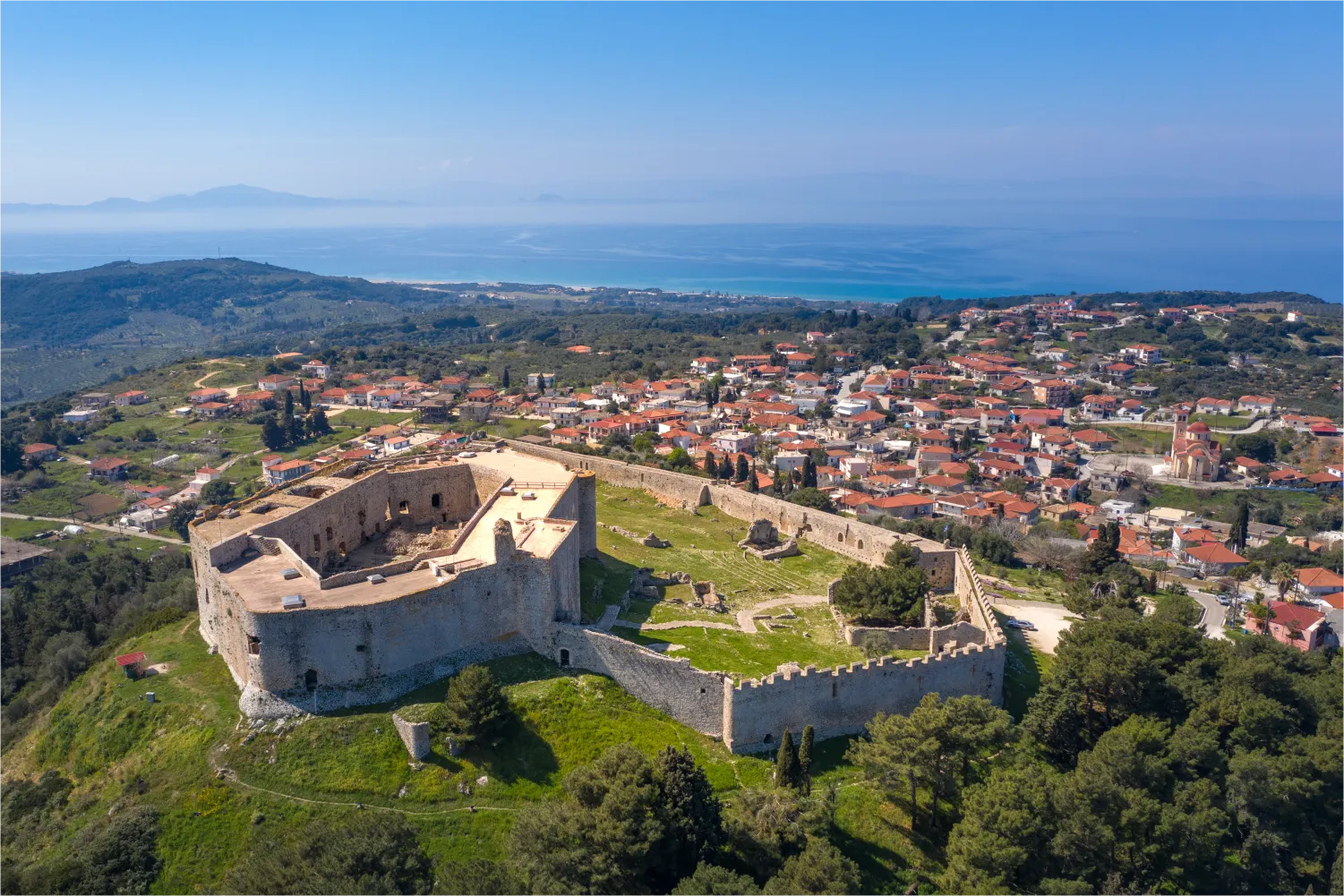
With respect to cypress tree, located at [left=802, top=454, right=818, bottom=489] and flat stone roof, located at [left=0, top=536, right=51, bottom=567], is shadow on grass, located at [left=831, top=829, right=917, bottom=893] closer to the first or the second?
cypress tree, located at [left=802, top=454, right=818, bottom=489]

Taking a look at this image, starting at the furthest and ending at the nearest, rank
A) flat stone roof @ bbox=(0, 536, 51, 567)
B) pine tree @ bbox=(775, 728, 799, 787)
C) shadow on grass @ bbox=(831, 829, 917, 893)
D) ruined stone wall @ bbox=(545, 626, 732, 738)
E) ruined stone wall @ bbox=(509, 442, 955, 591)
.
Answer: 1. flat stone roof @ bbox=(0, 536, 51, 567)
2. ruined stone wall @ bbox=(509, 442, 955, 591)
3. ruined stone wall @ bbox=(545, 626, 732, 738)
4. pine tree @ bbox=(775, 728, 799, 787)
5. shadow on grass @ bbox=(831, 829, 917, 893)

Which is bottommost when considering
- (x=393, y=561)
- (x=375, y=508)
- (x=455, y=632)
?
(x=455, y=632)

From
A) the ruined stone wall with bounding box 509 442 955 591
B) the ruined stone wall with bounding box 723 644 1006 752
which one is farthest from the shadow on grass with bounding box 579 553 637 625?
the ruined stone wall with bounding box 509 442 955 591

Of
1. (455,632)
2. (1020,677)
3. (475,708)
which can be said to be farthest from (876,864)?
(455,632)

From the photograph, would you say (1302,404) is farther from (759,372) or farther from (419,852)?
(419,852)

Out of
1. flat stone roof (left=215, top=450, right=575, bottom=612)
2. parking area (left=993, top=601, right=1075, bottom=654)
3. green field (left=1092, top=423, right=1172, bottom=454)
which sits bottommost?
green field (left=1092, top=423, right=1172, bottom=454)

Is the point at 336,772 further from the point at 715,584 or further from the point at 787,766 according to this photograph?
the point at 715,584
